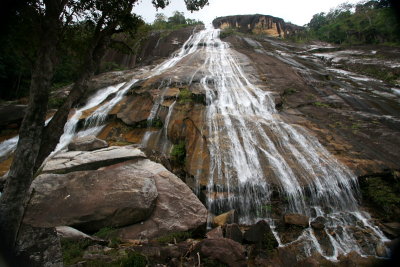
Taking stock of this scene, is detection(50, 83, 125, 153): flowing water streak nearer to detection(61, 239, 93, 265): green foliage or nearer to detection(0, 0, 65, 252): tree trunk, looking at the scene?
detection(61, 239, 93, 265): green foliage

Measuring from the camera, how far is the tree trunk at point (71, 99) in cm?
483

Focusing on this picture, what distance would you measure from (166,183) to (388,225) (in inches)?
264

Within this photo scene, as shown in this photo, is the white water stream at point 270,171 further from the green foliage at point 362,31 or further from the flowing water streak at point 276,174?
the green foliage at point 362,31

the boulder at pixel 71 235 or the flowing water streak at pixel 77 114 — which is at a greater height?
the flowing water streak at pixel 77 114

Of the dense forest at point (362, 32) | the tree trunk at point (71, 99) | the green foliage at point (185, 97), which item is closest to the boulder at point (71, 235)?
the tree trunk at point (71, 99)

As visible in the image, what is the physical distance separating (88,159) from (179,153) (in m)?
3.61

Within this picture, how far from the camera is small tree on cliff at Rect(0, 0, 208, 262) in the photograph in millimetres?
4059

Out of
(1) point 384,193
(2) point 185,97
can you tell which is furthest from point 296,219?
(2) point 185,97

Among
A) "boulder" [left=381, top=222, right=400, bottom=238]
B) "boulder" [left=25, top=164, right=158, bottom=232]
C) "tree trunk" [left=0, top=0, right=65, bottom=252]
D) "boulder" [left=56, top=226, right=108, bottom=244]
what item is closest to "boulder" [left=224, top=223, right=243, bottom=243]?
"boulder" [left=25, top=164, right=158, bottom=232]

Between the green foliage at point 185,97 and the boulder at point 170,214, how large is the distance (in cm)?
591

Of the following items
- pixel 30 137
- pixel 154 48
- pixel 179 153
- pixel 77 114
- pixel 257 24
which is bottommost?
pixel 179 153

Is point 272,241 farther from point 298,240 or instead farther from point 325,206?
point 325,206

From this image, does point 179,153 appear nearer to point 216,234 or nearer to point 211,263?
point 216,234

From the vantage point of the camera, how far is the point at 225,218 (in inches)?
287
